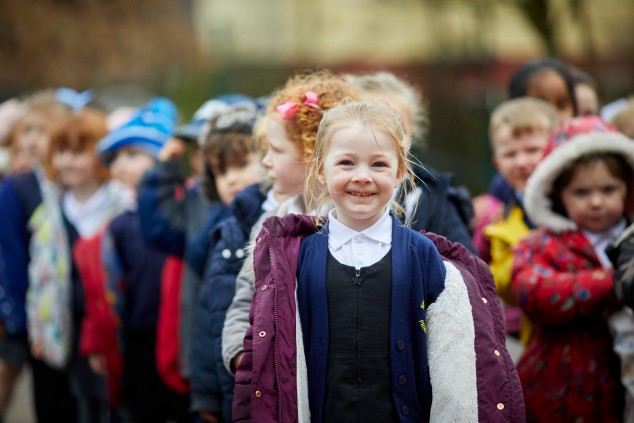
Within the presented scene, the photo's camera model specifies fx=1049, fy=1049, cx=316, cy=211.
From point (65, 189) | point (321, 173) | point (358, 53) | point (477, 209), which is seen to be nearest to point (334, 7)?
point (358, 53)

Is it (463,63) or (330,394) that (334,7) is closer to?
(463,63)

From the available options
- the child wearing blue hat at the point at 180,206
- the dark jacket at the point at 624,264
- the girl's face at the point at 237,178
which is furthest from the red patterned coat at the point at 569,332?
the child wearing blue hat at the point at 180,206

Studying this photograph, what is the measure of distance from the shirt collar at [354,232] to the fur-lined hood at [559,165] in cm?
139

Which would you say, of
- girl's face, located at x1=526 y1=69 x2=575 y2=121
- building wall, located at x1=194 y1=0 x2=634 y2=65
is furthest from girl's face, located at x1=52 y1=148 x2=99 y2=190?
building wall, located at x1=194 y1=0 x2=634 y2=65

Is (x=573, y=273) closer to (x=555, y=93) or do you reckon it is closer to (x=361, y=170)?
(x=361, y=170)

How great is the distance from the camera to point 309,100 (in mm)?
4027

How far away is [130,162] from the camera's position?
7.03m

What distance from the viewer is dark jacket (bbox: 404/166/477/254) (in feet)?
14.1

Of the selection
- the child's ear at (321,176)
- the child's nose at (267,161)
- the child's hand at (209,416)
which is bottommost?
the child's hand at (209,416)

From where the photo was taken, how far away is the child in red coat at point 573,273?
4.48 metres

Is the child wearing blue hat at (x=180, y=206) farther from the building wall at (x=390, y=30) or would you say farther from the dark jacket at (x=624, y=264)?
the building wall at (x=390, y=30)

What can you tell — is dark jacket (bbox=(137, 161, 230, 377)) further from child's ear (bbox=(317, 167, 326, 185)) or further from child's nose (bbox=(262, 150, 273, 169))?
child's ear (bbox=(317, 167, 326, 185))

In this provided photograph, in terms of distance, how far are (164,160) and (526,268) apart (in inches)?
94.1

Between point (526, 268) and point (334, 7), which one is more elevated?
point (334, 7)
